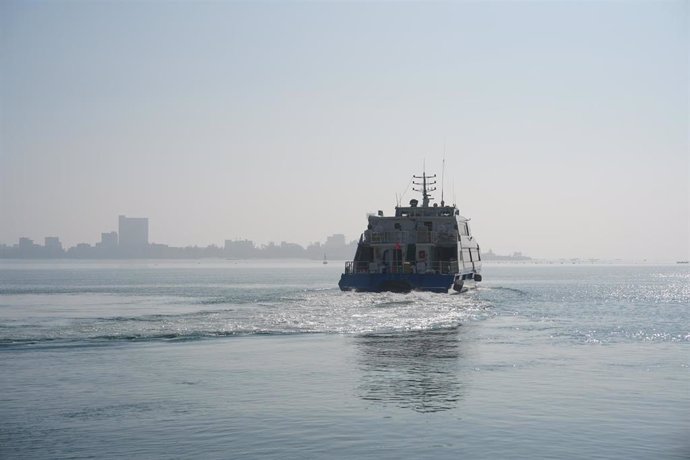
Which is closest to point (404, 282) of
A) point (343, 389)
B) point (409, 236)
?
point (409, 236)

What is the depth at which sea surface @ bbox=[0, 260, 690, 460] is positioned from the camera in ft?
54.4

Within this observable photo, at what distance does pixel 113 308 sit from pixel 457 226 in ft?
103

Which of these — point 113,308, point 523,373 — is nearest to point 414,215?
point 113,308

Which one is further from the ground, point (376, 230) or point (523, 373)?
point (376, 230)

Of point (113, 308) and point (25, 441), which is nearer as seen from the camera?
point (25, 441)

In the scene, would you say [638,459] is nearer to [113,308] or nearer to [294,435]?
[294,435]

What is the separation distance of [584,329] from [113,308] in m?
35.0

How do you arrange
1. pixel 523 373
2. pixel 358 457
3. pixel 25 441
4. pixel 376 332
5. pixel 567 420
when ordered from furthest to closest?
pixel 376 332, pixel 523 373, pixel 567 420, pixel 25 441, pixel 358 457

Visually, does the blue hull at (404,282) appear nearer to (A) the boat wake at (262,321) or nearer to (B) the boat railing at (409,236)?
(A) the boat wake at (262,321)

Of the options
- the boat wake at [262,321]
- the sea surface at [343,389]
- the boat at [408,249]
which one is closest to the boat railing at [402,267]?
the boat at [408,249]

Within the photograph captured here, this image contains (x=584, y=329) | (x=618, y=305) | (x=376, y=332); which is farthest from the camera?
(x=618, y=305)

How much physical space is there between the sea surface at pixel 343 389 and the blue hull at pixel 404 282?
18.5 meters

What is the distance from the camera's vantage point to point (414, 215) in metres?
72.6

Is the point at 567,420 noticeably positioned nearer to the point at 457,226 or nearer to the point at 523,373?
the point at 523,373
